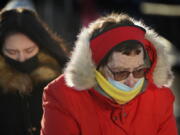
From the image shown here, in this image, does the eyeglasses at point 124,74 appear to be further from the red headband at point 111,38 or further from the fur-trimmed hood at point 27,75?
the fur-trimmed hood at point 27,75

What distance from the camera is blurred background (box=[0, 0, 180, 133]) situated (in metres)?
12.3

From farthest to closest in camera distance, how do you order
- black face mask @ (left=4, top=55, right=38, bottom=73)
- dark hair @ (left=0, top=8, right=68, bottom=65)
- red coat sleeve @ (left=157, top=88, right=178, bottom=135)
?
dark hair @ (left=0, top=8, right=68, bottom=65) < black face mask @ (left=4, top=55, right=38, bottom=73) < red coat sleeve @ (left=157, top=88, right=178, bottom=135)

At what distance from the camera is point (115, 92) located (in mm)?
3082

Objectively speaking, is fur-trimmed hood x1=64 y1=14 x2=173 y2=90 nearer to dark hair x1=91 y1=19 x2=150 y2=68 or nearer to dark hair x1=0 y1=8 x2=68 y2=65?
dark hair x1=91 y1=19 x2=150 y2=68

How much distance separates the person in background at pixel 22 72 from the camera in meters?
4.07

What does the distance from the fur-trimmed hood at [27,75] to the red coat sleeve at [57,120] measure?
0.96m

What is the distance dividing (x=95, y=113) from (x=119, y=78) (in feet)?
0.81

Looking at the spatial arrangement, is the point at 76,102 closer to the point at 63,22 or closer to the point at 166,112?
the point at 166,112

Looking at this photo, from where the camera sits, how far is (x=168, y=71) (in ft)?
11.1

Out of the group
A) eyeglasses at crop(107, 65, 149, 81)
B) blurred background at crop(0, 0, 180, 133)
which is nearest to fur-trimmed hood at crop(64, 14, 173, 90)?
eyeglasses at crop(107, 65, 149, 81)

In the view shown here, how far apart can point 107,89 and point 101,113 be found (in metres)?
0.16

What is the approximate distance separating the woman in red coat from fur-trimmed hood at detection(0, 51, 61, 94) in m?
0.92

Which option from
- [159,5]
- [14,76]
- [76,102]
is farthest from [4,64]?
[159,5]

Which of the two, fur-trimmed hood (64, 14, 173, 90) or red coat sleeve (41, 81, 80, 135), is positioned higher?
fur-trimmed hood (64, 14, 173, 90)
